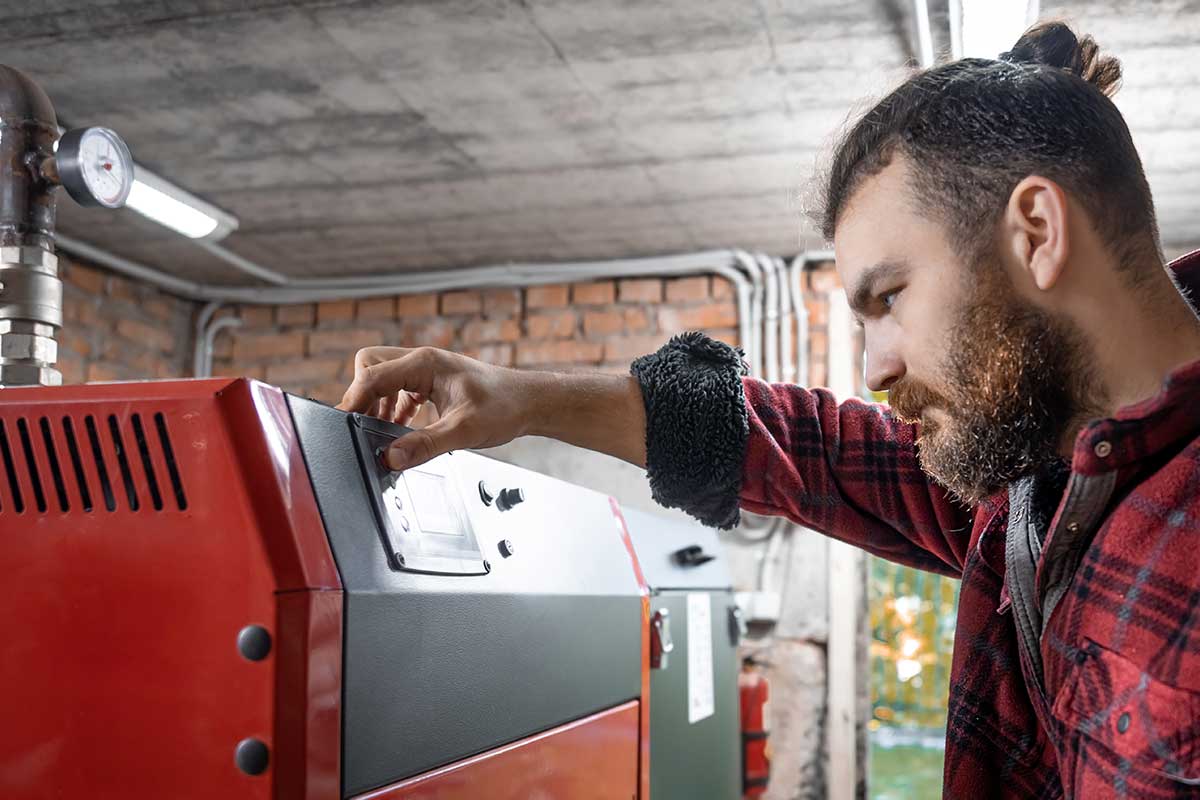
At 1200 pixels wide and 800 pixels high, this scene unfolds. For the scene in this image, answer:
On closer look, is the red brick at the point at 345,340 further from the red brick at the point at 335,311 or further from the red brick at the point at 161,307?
the red brick at the point at 161,307

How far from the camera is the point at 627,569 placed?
1421 millimetres

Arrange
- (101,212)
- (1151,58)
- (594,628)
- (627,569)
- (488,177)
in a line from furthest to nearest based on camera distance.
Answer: (101,212), (488,177), (1151,58), (627,569), (594,628)

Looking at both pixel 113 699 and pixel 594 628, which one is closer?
pixel 113 699

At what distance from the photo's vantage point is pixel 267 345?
4523mm

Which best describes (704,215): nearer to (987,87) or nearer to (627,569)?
(627,569)

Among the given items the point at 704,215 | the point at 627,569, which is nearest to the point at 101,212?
the point at 704,215

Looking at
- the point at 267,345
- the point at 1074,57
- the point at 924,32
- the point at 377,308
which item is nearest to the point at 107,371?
the point at 267,345

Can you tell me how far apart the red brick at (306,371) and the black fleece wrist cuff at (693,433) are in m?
3.38

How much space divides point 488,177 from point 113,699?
9.08 feet

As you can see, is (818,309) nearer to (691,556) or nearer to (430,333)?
(430,333)

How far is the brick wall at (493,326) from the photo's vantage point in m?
4.11

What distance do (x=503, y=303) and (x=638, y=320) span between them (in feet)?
1.84

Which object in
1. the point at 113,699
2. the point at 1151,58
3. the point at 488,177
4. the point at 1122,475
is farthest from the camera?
the point at 488,177

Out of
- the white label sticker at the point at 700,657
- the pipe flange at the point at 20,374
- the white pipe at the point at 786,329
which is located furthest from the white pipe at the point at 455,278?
the pipe flange at the point at 20,374
